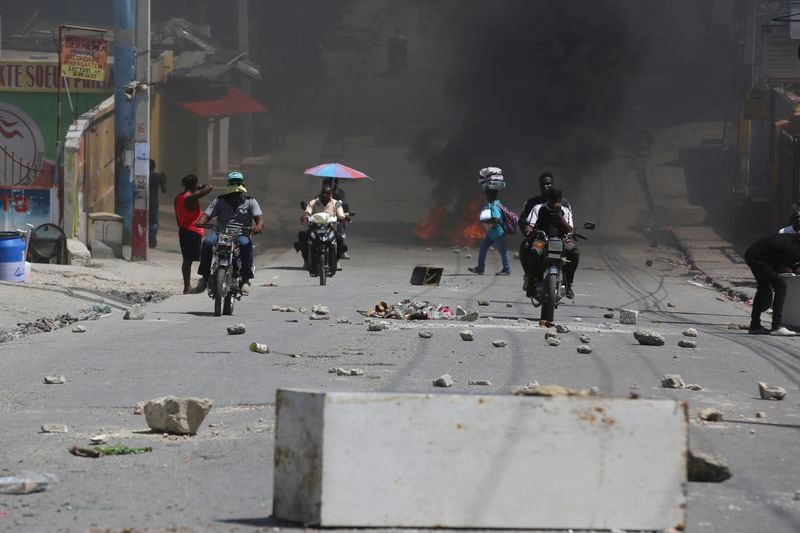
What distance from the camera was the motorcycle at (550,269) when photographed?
13.8 meters

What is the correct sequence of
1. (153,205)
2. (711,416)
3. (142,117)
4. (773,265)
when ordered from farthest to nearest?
(153,205), (142,117), (773,265), (711,416)

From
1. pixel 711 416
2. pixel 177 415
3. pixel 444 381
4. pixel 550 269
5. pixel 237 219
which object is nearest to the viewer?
pixel 177 415

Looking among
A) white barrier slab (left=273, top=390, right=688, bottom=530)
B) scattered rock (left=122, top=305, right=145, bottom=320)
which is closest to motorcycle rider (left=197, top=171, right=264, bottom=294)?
scattered rock (left=122, top=305, right=145, bottom=320)

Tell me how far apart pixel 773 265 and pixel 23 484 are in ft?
33.8

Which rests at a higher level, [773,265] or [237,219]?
[237,219]

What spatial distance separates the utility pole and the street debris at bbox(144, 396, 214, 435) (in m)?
16.4

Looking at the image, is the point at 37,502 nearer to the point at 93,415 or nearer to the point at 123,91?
the point at 93,415

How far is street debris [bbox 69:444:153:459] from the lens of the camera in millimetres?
6723

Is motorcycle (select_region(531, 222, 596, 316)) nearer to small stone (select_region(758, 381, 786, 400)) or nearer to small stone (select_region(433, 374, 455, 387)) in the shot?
small stone (select_region(758, 381, 786, 400))

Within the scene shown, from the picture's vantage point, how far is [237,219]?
587 inches

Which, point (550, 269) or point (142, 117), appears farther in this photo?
point (142, 117)

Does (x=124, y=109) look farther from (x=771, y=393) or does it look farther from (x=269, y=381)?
(x=771, y=393)

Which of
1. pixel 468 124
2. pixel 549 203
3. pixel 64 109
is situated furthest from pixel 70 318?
pixel 468 124

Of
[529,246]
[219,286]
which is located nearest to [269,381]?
[219,286]
